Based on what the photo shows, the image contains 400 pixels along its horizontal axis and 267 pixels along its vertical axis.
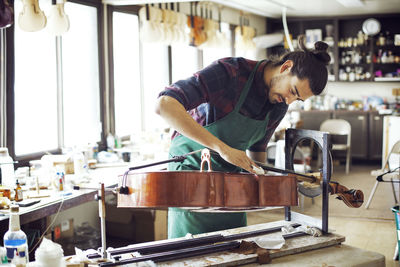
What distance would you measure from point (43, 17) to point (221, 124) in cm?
218

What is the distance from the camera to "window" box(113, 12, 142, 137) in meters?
5.89

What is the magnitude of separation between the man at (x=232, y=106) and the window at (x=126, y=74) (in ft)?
12.0

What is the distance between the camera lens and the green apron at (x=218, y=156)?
2.25m

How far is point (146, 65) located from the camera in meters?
6.50

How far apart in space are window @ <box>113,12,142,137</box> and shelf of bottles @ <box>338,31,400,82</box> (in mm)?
4853

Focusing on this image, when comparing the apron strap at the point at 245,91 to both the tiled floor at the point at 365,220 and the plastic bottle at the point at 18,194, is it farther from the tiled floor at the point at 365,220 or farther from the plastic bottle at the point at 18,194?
the tiled floor at the point at 365,220

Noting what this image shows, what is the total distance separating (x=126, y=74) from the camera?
6.09 m

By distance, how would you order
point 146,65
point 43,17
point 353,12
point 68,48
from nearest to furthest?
point 43,17 → point 68,48 → point 146,65 → point 353,12

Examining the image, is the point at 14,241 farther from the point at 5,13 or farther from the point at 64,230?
the point at 64,230

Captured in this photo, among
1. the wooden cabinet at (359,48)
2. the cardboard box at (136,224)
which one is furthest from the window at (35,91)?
the wooden cabinet at (359,48)

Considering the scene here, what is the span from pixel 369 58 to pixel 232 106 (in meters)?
7.96

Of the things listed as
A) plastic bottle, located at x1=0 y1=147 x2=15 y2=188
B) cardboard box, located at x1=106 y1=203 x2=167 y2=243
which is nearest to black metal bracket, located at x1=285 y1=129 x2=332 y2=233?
plastic bottle, located at x1=0 y1=147 x2=15 y2=188

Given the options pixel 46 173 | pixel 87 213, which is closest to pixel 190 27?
pixel 87 213

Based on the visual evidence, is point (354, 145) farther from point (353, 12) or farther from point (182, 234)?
point (182, 234)
